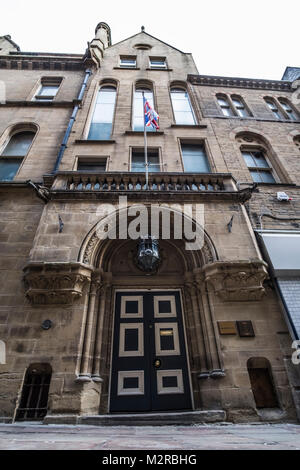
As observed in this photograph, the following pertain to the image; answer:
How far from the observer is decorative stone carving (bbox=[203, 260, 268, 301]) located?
5016mm

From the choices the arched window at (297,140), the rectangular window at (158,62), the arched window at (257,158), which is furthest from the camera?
the rectangular window at (158,62)

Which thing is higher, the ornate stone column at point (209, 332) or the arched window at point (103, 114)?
the arched window at point (103, 114)

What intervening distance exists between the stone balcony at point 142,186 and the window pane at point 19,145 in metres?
3.20

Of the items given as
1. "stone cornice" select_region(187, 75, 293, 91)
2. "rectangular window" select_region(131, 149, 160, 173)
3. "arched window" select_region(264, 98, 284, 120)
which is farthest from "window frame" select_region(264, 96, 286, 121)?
"rectangular window" select_region(131, 149, 160, 173)

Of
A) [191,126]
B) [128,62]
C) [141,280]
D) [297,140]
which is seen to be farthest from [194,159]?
[128,62]

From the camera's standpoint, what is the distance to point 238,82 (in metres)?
13.1

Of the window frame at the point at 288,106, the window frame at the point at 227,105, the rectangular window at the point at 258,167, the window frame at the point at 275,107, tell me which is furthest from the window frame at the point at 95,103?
the window frame at the point at 288,106

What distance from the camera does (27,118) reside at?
387 inches

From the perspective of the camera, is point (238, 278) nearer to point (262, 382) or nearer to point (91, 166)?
point (262, 382)

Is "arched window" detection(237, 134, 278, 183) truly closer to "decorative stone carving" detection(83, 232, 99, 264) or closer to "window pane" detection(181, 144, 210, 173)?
"window pane" detection(181, 144, 210, 173)

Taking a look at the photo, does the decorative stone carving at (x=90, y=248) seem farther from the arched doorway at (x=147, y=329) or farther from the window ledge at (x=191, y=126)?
the window ledge at (x=191, y=126)

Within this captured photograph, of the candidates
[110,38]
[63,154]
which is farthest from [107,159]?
[110,38]

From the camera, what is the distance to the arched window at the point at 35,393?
4.04m
